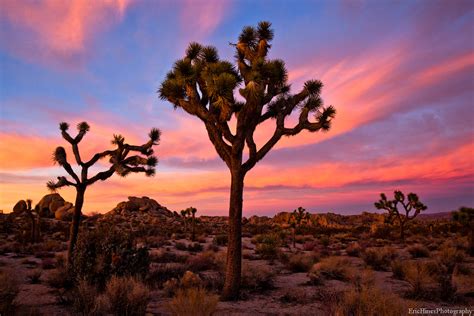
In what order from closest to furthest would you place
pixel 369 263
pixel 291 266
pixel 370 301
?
1. pixel 370 301
2. pixel 291 266
3. pixel 369 263

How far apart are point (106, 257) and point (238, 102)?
6.23 meters

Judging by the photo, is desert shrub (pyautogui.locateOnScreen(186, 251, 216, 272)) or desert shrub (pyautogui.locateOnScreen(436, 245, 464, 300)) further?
desert shrub (pyautogui.locateOnScreen(186, 251, 216, 272))

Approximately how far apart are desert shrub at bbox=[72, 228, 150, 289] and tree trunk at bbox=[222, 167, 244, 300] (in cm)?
269

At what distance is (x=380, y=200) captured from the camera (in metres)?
32.5

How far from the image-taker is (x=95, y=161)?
13977mm

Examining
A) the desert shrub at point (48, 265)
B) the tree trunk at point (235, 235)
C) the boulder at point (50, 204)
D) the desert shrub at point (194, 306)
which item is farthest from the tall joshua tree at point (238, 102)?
the boulder at point (50, 204)

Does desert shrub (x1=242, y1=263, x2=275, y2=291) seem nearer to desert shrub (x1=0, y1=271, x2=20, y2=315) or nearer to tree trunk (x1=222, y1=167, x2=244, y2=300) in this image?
tree trunk (x1=222, y1=167, x2=244, y2=300)

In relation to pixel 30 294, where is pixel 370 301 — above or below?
above

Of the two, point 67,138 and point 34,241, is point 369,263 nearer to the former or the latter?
point 67,138

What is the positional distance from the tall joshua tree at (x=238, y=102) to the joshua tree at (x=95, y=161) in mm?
4398

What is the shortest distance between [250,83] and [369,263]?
34.0 ft

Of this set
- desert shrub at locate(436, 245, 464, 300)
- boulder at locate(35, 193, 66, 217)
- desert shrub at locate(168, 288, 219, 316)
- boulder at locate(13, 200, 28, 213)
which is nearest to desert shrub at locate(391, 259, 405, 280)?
desert shrub at locate(436, 245, 464, 300)

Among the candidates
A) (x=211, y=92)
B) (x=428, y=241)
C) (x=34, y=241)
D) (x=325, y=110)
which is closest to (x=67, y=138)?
(x=211, y=92)

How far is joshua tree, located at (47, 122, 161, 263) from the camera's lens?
44.5ft
